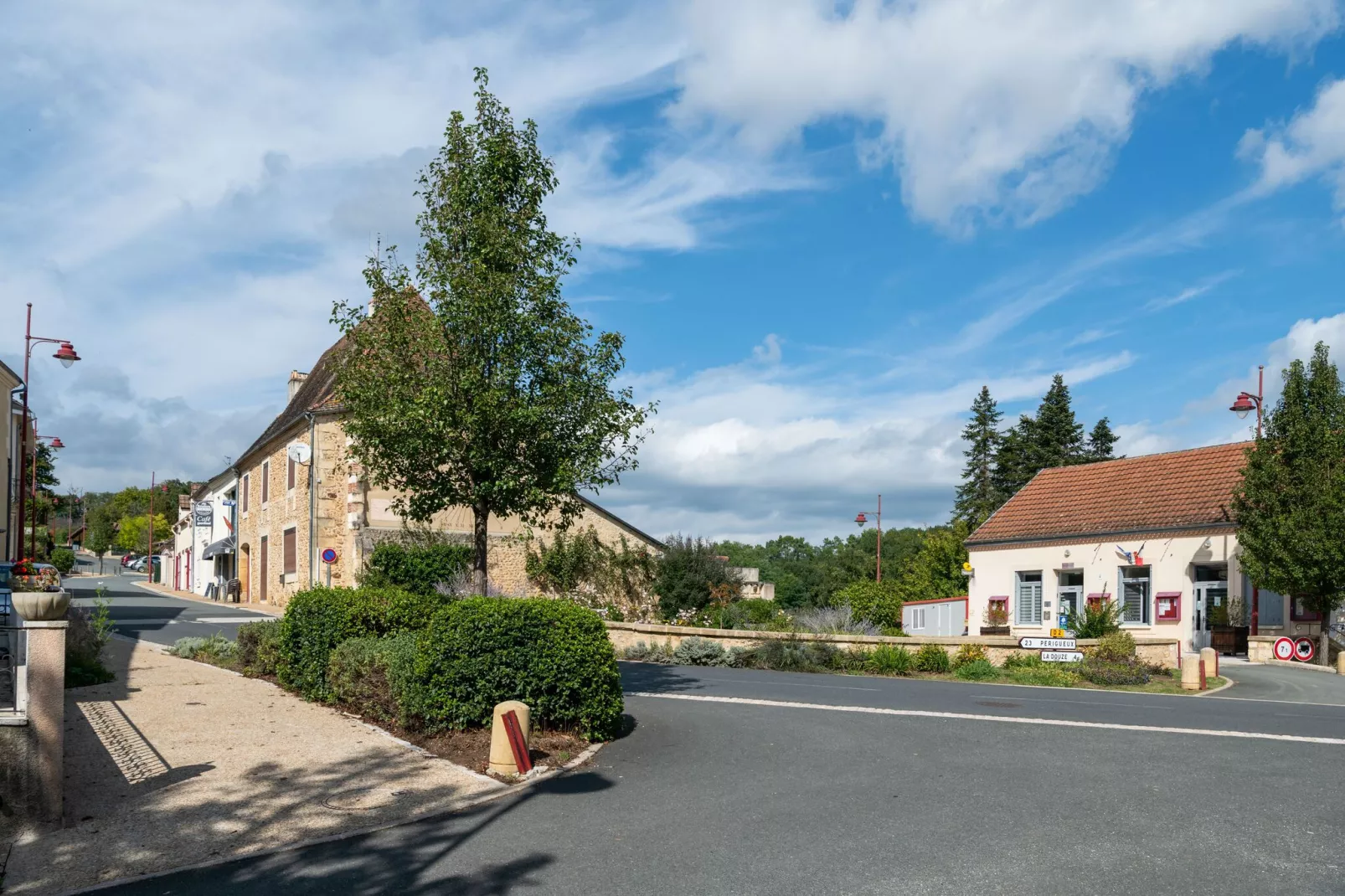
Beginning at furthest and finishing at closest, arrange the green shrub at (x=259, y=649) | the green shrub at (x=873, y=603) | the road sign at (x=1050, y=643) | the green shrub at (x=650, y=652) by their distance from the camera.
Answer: the green shrub at (x=873, y=603)
the green shrub at (x=650, y=652)
the road sign at (x=1050, y=643)
the green shrub at (x=259, y=649)

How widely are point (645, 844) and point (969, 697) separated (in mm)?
10984

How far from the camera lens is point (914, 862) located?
6.66 meters

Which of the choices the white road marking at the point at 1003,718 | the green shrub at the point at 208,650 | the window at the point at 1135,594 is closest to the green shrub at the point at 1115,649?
the window at the point at 1135,594

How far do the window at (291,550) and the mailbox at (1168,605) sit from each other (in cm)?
2566

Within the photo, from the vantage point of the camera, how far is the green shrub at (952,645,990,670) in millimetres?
22734

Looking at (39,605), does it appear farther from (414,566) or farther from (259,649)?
(414,566)

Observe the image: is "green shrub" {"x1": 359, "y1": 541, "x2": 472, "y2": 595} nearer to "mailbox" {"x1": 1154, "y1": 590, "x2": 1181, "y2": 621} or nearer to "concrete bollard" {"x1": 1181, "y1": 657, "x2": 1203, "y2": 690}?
"concrete bollard" {"x1": 1181, "y1": 657, "x2": 1203, "y2": 690}

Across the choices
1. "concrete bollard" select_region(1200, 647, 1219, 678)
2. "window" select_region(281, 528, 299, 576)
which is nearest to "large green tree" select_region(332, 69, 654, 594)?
"concrete bollard" select_region(1200, 647, 1219, 678)

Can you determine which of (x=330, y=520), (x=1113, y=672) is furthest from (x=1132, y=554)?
(x=330, y=520)

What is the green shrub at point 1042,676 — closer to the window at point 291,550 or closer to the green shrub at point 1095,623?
the green shrub at point 1095,623

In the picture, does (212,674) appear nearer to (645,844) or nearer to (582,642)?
(582,642)

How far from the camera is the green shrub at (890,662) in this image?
22.3 m

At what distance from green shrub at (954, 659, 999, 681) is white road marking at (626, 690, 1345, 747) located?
7130mm

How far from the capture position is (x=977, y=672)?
21.5m
